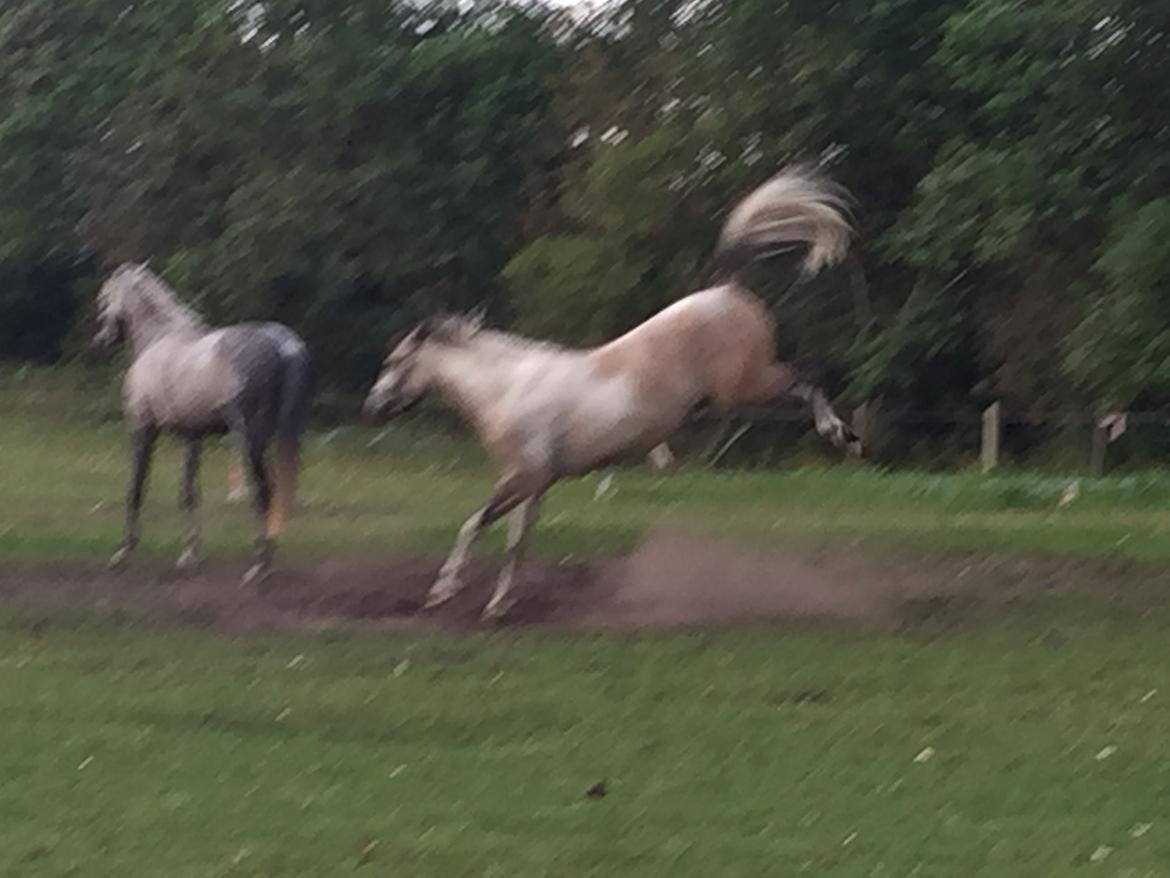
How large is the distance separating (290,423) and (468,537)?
190 centimetres

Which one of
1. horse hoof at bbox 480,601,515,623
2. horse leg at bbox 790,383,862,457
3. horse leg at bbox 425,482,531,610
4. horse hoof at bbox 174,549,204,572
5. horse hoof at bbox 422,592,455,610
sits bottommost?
horse leg at bbox 790,383,862,457

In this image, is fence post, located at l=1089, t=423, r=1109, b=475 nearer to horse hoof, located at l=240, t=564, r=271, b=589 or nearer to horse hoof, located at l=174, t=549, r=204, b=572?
horse hoof, located at l=174, t=549, r=204, b=572

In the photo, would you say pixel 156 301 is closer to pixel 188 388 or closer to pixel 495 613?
pixel 188 388

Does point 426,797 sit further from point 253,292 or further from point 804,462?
point 253,292

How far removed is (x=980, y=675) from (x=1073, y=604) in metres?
2.20

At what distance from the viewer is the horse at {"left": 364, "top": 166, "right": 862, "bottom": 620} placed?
10508 mm

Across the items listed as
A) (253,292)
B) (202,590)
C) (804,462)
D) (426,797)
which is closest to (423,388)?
(202,590)

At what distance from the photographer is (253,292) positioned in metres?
34.2

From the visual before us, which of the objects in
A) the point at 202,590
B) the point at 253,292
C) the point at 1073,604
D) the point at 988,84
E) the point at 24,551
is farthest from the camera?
the point at 253,292

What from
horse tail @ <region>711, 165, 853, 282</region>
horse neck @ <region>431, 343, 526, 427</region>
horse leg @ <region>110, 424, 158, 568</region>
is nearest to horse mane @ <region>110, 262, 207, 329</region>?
horse leg @ <region>110, 424, 158, 568</region>

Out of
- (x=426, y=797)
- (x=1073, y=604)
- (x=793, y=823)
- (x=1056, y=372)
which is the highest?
(x=426, y=797)

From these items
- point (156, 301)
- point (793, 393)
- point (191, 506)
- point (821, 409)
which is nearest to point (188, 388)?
point (191, 506)

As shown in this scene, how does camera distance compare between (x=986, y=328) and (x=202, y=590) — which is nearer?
(x=202, y=590)

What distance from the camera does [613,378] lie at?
1052 cm
